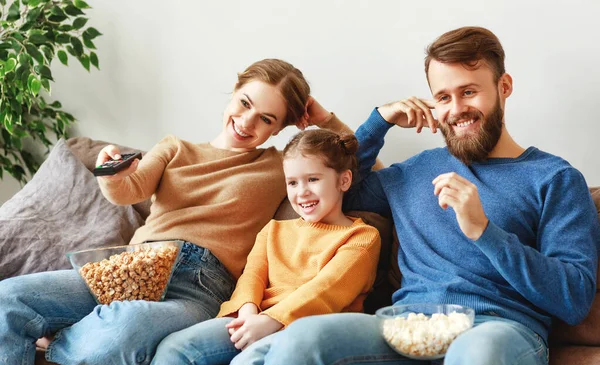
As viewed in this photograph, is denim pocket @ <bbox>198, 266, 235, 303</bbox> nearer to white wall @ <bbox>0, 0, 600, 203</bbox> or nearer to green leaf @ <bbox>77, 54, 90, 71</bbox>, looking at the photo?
white wall @ <bbox>0, 0, 600, 203</bbox>

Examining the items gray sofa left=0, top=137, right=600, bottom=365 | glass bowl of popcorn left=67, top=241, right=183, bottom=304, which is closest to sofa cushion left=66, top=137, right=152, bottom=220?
gray sofa left=0, top=137, right=600, bottom=365

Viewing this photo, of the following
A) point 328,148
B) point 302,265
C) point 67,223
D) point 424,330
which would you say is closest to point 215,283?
point 302,265

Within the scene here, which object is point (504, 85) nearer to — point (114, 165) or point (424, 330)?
point (424, 330)

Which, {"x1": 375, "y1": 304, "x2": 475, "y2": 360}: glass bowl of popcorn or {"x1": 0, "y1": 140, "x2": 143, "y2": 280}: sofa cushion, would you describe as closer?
{"x1": 375, "y1": 304, "x2": 475, "y2": 360}: glass bowl of popcorn

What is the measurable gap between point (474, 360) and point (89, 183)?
1.49m

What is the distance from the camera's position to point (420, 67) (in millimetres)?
2338

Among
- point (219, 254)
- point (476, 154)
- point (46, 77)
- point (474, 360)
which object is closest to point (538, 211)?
point (476, 154)

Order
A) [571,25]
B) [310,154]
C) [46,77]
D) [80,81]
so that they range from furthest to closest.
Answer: [80,81], [46,77], [571,25], [310,154]

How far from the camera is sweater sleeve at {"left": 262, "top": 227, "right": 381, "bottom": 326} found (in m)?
1.79

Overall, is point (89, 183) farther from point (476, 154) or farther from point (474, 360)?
point (474, 360)

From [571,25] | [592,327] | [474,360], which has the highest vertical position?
[571,25]

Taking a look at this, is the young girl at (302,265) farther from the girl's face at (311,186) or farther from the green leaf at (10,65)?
the green leaf at (10,65)

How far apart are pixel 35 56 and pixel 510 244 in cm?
191

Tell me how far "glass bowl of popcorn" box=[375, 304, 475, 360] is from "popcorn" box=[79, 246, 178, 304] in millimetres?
627
